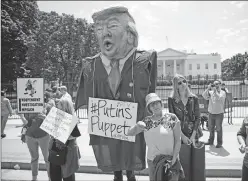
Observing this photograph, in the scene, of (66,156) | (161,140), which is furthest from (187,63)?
(161,140)

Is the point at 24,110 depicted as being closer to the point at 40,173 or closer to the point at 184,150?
the point at 40,173

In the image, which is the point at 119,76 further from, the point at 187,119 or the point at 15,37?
the point at 15,37

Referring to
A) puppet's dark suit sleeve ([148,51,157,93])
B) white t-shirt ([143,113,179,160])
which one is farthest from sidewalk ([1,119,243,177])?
puppet's dark suit sleeve ([148,51,157,93])

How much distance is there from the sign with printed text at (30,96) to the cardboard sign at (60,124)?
4.24 feet

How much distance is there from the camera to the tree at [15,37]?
66.6 feet

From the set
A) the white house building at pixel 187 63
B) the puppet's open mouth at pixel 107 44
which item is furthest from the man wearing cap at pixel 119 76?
the white house building at pixel 187 63

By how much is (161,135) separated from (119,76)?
0.81m

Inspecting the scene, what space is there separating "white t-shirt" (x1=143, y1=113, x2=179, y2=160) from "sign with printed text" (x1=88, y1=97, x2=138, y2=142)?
0.17 m

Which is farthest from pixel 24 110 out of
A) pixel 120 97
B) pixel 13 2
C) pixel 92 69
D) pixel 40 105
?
pixel 13 2

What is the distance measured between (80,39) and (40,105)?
1621 centimetres

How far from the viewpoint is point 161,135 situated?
2.76 m

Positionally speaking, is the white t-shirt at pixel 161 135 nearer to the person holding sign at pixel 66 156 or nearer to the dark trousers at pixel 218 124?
the person holding sign at pixel 66 156

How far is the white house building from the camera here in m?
56.2

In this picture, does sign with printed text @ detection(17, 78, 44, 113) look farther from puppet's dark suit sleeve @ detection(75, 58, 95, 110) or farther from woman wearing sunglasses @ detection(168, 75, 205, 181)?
woman wearing sunglasses @ detection(168, 75, 205, 181)
